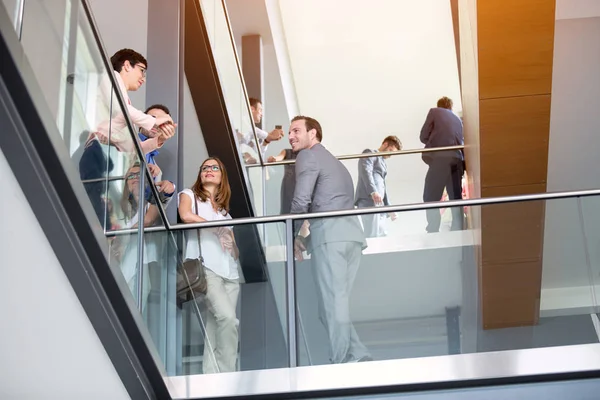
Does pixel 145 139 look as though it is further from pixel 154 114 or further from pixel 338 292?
pixel 338 292

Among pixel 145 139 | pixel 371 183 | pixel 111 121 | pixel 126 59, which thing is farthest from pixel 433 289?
pixel 371 183

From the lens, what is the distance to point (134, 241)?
426 cm

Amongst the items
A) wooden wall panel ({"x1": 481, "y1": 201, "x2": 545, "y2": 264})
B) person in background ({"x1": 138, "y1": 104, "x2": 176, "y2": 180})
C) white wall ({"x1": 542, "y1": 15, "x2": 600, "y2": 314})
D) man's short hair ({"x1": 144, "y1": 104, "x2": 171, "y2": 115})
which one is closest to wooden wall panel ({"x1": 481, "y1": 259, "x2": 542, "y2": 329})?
wooden wall panel ({"x1": 481, "y1": 201, "x2": 545, "y2": 264})

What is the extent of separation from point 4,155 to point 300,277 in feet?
7.44

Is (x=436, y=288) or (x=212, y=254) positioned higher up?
(x=212, y=254)

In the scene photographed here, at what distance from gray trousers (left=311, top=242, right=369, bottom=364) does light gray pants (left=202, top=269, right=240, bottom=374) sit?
47 centimetres

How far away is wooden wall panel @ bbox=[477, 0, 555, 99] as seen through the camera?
18.2 ft

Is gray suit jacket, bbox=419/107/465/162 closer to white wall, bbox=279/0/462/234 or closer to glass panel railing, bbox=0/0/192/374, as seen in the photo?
white wall, bbox=279/0/462/234

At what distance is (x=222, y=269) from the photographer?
16.3ft

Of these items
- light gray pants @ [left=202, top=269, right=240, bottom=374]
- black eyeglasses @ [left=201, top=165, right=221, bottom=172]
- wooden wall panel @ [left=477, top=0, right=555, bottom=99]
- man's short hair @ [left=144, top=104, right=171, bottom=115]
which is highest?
wooden wall panel @ [left=477, top=0, right=555, bottom=99]

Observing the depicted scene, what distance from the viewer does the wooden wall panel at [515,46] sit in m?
5.56

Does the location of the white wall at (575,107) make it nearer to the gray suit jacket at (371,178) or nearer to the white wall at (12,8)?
the gray suit jacket at (371,178)

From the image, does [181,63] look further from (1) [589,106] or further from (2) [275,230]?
(1) [589,106]

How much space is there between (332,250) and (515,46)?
1.92m
